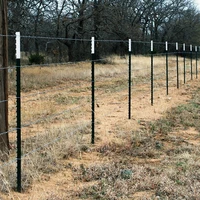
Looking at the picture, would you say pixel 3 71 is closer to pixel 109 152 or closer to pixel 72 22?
pixel 109 152

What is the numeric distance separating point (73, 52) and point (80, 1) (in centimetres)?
361

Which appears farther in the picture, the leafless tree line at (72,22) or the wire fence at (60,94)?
the leafless tree line at (72,22)

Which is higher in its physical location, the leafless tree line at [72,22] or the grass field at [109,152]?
the leafless tree line at [72,22]

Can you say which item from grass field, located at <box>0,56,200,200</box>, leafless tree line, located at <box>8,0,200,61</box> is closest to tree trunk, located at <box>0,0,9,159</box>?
grass field, located at <box>0,56,200,200</box>

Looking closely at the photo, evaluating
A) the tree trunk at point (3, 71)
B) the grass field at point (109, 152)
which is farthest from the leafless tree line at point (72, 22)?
the tree trunk at point (3, 71)

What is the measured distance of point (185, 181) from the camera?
4.54 metres

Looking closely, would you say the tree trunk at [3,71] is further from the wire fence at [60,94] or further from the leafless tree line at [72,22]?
the leafless tree line at [72,22]

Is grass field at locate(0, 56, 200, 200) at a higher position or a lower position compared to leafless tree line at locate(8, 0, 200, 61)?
lower

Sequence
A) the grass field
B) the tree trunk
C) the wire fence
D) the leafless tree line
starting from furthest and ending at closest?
the leafless tree line
the wire fence
the tree trunk
the grass field

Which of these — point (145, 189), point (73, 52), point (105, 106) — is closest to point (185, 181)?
point (145, 189)

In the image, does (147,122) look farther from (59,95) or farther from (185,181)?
(59,95)

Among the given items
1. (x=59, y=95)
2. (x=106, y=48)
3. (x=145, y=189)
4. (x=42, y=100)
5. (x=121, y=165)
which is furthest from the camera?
(x=106, y=48)

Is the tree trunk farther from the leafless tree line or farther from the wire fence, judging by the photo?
the leafless tree line

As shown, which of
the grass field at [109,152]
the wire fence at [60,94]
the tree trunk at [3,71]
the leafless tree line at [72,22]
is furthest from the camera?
the leafless tree line at [72,22]
